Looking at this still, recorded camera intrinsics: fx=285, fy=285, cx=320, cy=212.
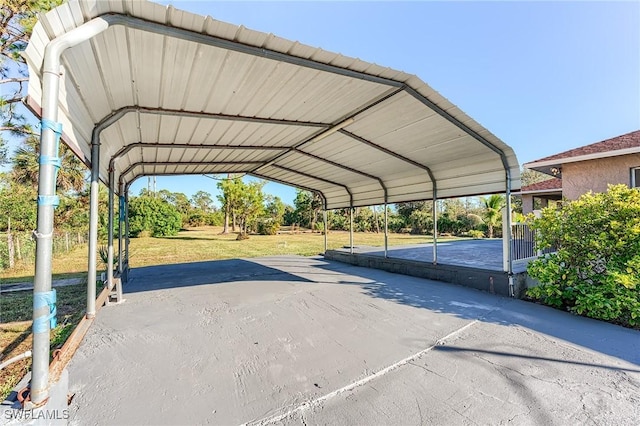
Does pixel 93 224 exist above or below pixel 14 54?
below

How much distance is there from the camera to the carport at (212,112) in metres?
1.94

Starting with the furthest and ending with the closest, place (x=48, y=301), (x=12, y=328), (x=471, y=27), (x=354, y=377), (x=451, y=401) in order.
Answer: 1. (x=471, y=27)
2. (x=12, y=328)
3. (x=354, y=377)
4. (x=451, y=401)
5. (x=48, y=301)

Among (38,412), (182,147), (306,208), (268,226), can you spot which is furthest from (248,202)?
(38,412)

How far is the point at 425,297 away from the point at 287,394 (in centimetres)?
367

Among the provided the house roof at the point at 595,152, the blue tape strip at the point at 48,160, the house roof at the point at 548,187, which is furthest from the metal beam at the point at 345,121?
the house roof at the point at 548,187

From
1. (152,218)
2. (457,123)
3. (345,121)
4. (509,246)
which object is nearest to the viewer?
(457,123)

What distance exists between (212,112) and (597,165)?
10.1 m

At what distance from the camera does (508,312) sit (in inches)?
169

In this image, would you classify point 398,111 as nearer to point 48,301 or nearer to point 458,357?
point 458,357

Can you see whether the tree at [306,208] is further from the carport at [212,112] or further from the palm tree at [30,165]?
the carport at [212,112]

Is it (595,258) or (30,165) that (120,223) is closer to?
(30,165)

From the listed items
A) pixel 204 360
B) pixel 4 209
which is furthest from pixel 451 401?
pixel 4 209

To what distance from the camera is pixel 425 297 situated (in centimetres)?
517

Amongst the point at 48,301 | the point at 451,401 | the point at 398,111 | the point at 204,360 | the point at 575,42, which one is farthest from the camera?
the point at 575,42
